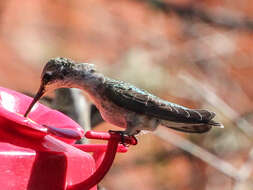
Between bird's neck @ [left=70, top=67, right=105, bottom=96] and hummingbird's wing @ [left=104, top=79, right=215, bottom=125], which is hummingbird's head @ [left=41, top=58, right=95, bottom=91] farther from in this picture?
hummingbird's wing @ [left=104, top=79, right=215, bottom=125]

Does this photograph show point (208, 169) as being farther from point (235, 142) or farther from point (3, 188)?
point (3, 188)

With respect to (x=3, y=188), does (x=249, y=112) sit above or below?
below

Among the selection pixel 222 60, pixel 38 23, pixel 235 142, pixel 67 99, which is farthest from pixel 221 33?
pixel 67 99

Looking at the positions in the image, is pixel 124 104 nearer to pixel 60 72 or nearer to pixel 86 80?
pixel 86 80

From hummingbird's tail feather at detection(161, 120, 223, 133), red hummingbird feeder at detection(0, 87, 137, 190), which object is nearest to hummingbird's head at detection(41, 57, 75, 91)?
red hummingbird feeder at detection(0, 87, 137, 190)

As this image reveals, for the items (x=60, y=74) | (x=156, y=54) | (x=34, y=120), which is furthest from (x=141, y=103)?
(x=156, y=54)
